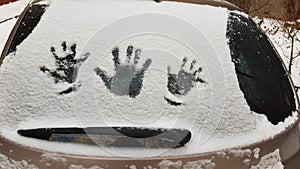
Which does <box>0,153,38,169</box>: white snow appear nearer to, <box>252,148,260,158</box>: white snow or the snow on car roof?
the snow on car roof

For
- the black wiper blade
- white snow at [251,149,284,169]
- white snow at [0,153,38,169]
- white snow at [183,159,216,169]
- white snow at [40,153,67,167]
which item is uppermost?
the black wiper blade

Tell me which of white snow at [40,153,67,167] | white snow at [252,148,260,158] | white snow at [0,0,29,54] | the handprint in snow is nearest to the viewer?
white snow at [40,153,67,167]

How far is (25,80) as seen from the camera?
2.51 meters

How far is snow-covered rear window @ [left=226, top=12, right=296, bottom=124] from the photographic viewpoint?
260 cm

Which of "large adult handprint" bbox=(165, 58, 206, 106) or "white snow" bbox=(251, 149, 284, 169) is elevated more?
"large adult handprint" bbox=(165, 58, 206, 106)

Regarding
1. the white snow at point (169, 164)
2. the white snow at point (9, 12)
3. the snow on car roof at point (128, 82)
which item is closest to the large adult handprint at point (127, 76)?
the snow on car roof at point (128, 82)

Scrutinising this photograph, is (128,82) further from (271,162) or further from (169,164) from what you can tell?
(271,162)

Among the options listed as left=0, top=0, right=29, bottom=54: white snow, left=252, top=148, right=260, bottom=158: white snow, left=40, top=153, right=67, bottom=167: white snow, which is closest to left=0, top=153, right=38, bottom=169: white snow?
left=40, top=153, right=67, bottom=167: white snow

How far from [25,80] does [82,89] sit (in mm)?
314

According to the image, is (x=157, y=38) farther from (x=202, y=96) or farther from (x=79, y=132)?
(x=79, y=132)

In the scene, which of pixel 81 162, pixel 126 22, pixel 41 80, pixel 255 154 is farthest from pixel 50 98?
pixel 255 154

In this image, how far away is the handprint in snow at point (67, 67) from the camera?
2498 mm

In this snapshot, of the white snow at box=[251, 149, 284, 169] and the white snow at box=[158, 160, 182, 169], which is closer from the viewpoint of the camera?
the white snow at box=[158, 160, 182, 169]

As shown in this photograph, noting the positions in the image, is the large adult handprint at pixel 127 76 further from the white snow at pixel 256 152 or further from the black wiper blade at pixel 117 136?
the white snow at pixel 256 152
